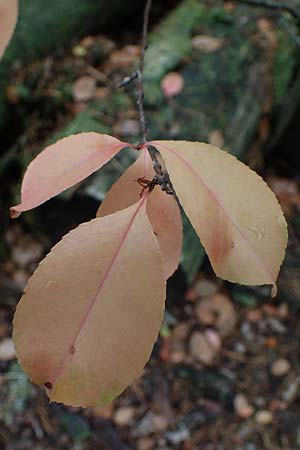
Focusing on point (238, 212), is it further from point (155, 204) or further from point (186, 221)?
point (186, 221)

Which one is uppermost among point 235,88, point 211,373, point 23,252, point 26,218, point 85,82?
point 85,82

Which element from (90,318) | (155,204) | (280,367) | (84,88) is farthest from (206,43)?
(90,318)

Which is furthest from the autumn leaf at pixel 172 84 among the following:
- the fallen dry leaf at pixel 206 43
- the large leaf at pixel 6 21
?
the large leaf at pixel 6 21

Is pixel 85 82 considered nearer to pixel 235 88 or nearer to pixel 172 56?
pixel 172 56

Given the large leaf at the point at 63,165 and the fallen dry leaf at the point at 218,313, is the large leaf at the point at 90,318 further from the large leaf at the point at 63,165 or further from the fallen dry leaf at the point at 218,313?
the fallen dry leaf at the point at 218,313

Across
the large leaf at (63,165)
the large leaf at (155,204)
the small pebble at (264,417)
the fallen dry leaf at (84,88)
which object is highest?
the large leaf at (63,165)

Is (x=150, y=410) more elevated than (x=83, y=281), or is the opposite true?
(x=83, y=281)

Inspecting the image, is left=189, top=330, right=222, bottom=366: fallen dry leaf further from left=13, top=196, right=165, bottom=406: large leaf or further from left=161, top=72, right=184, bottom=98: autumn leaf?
left=13, top=196, right=165, bottom=406: large leaf

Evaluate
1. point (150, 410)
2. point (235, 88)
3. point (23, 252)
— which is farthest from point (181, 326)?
point (235, 88)
